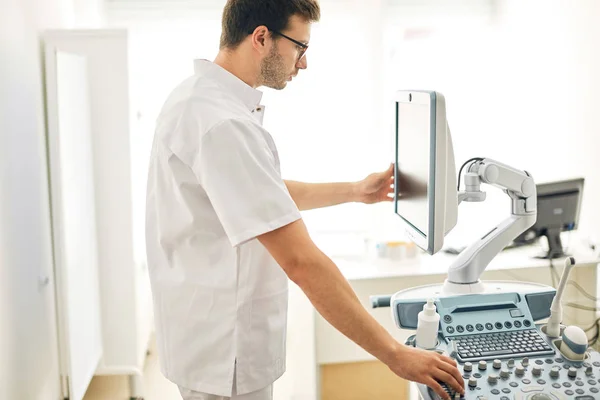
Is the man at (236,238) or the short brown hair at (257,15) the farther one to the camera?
the short brown hair at (257,15)

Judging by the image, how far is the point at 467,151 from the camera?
11.4ft

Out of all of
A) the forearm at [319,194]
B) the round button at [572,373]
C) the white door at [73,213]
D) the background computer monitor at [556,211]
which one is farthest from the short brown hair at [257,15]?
the background computer monitor at [556,211]

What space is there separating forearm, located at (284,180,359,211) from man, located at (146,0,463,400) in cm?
41

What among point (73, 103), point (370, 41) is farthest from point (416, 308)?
point (370, 41)

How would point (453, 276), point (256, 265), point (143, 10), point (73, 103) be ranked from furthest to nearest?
point (143, 10) → point (73, 103) → point (453, 276) → point (256, 265)

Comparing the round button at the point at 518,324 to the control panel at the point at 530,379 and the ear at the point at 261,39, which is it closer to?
the control panel at the point at 530,379

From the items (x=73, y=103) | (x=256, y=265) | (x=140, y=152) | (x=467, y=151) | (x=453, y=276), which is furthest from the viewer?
(x=467, y=151)

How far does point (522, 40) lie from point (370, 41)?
84 cm

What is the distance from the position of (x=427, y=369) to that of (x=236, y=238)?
413 millimetres

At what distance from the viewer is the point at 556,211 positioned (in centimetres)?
256

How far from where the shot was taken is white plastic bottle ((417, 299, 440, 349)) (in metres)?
1.26

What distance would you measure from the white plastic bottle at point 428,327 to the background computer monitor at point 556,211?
4.70 ft

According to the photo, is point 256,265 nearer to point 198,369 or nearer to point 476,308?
point 198,369

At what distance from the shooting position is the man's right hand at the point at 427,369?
1.07m
